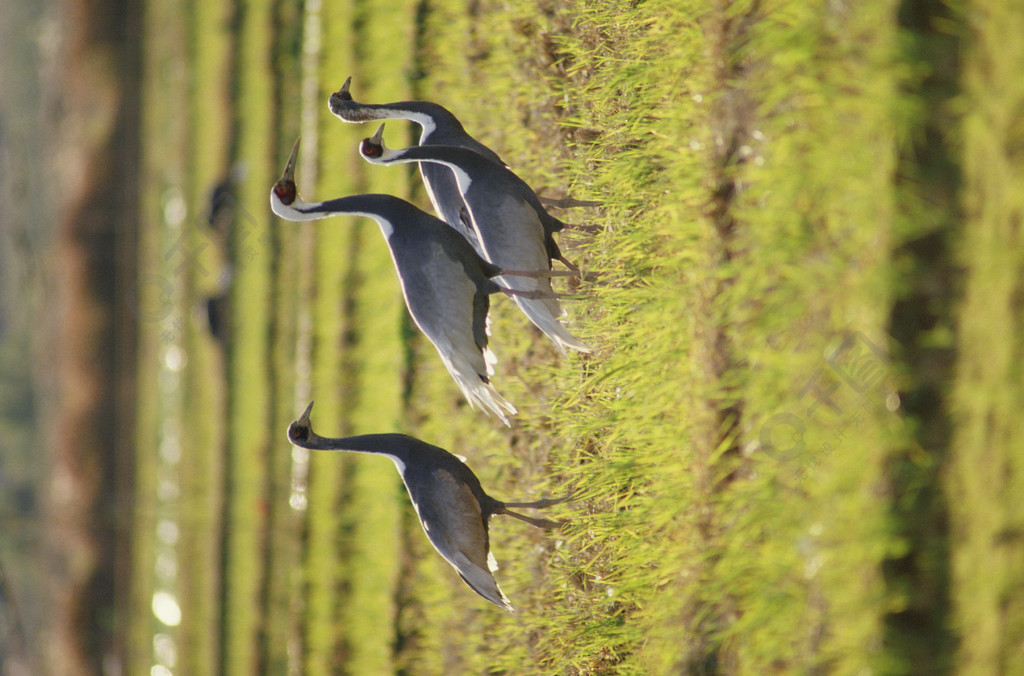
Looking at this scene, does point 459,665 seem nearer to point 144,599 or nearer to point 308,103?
point 308,103

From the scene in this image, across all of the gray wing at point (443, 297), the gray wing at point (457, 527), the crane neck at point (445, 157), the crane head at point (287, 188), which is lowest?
the gray wing at point (457, 527)

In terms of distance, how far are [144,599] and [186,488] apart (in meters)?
0.71

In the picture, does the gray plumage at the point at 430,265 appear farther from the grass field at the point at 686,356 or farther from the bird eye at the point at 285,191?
the grass field at the point at 686,356

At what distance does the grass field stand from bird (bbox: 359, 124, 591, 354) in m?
0.19

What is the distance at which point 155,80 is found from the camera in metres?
4.23

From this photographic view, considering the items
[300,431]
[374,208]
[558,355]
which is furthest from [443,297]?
[558,355]

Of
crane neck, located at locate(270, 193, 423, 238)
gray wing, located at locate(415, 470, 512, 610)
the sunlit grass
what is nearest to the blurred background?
the sunlit grass

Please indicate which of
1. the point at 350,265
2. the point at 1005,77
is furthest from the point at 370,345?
the point at 1005,77

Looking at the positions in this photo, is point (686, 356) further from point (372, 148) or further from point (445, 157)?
point (372, 148)

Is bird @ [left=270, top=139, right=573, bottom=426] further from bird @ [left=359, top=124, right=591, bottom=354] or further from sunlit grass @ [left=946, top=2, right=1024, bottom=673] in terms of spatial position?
sunlit grass @ [left=946, top=2, right=1024, bottom=673]

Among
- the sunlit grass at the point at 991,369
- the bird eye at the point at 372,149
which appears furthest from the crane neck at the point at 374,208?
the sunlit grass at the point at 991,369

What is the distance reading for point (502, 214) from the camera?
4.96 feet

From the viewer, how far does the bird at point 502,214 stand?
1.46m

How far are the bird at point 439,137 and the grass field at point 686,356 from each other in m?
0.33
